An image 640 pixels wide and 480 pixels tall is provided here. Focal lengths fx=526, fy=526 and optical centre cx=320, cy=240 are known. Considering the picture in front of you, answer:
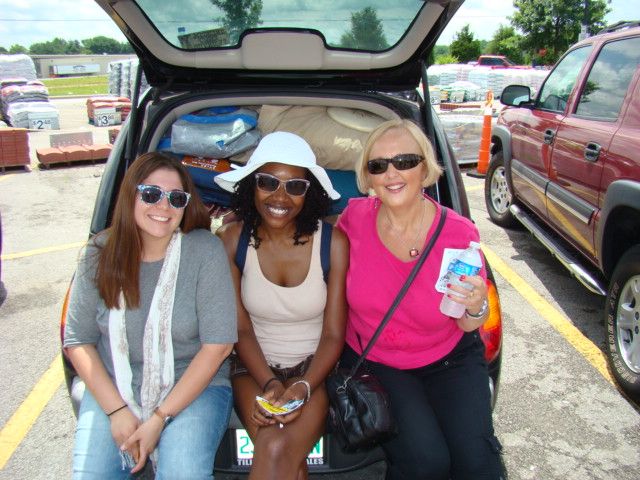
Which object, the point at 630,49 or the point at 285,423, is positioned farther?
the point at 630,49

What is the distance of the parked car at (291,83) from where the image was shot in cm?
227

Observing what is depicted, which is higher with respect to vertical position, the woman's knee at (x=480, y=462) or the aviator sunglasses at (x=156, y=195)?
the aviator sunglasses at (x=156, y=195)

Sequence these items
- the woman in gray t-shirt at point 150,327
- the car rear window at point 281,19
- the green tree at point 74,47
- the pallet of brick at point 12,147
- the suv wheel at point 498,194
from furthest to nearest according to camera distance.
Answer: the green tree at point 74,47 < the pallet of brick at point 12,147 < the suv wheel at point 498,194 < the car rear window at point 281,19 < the woman in gray t-shirt at point 150,327

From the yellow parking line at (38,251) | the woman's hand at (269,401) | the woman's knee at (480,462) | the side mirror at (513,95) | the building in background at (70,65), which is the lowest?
the building in background at (70,65)

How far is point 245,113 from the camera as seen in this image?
3125 mm

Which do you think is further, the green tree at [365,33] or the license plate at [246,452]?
the green tree at [365,33]

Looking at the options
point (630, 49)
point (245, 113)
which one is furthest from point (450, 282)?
point (630, 49)

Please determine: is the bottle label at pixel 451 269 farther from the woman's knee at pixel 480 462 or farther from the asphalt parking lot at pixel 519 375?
the asphalt parking lot at pixel 519 375

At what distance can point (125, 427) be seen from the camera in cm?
192

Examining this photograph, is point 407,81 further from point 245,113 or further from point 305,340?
point 305,340

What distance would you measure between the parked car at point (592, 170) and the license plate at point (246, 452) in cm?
192

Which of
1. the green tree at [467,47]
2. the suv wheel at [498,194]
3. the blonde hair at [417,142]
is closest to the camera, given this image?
the blonde hair at [417,142]

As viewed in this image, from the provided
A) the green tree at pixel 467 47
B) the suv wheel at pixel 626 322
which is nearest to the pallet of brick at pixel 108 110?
the suv wheel at pixel 626 322

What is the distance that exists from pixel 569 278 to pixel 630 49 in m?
2.00
